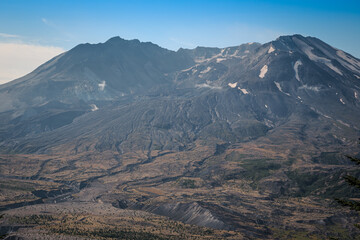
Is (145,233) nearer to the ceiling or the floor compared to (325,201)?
nearer to the ceiling

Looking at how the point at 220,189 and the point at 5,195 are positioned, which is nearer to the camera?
the point at 5,195

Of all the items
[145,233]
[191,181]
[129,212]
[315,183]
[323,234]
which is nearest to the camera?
[145,233]

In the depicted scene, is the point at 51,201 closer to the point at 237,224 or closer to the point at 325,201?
the point at 237,224

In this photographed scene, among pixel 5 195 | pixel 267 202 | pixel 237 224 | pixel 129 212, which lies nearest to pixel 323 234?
pixel 237 224

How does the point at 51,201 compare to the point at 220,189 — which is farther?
the point at 220,189

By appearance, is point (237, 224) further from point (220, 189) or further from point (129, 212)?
point (220, 189)

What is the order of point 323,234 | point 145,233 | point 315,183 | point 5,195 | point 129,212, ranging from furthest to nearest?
point 315,183 < point 5,195 < point 129,212 < point 323,234 < point 145,233

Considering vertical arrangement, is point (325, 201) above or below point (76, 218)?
below

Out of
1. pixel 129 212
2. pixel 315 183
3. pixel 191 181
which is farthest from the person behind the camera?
pixel 191 181

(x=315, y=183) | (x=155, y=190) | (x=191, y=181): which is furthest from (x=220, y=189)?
(x=315, y=183)
